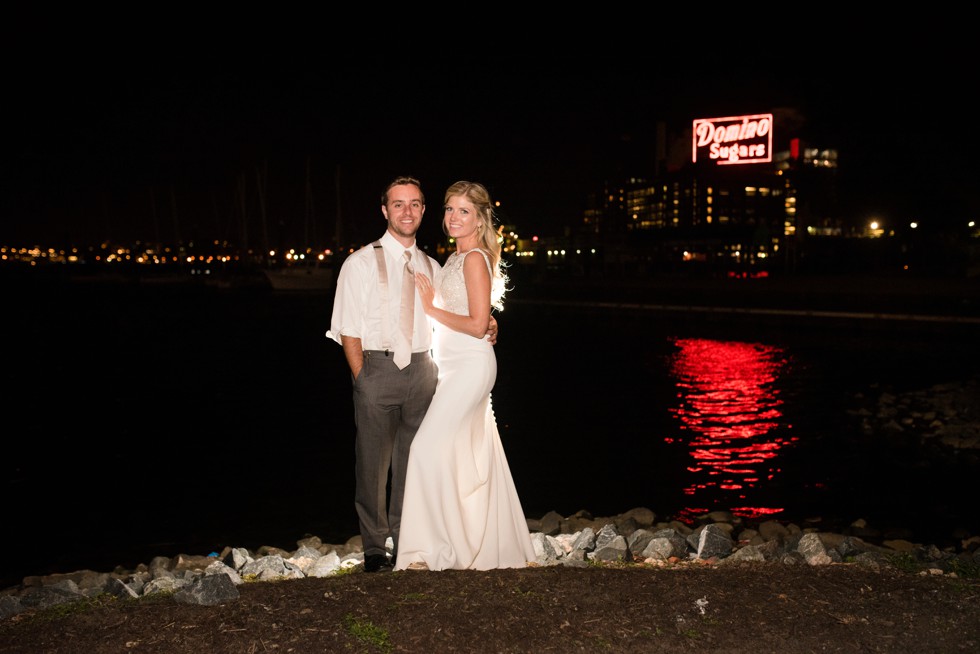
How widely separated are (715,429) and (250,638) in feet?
36.5

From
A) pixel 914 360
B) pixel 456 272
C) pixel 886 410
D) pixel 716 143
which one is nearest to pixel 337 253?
pixel 716 143

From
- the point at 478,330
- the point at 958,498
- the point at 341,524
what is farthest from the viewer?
the point at 958,498

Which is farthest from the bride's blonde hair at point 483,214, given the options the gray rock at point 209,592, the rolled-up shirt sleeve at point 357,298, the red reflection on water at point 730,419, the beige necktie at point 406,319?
the red reflection on water at point 730,419

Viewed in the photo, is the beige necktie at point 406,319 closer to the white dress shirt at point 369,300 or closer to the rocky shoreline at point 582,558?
the white dress shirt at point 369,300

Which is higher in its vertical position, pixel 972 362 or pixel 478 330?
pixel 478 330

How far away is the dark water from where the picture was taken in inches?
380

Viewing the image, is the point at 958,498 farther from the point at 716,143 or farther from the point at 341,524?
the point at 716,143

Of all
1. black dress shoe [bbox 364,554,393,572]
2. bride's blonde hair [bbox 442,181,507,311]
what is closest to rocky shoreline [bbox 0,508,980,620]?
black dress shoe [bbox 364,554,393,572]

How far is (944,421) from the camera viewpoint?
14492 mm

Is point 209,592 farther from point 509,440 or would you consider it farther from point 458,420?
point 509,440

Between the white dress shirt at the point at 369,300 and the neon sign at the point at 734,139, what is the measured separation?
73.0 metres

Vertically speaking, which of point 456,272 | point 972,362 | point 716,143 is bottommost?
point 972,362

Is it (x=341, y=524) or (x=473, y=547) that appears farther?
(x=341, y=524)

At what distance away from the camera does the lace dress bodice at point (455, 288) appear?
5.69m
